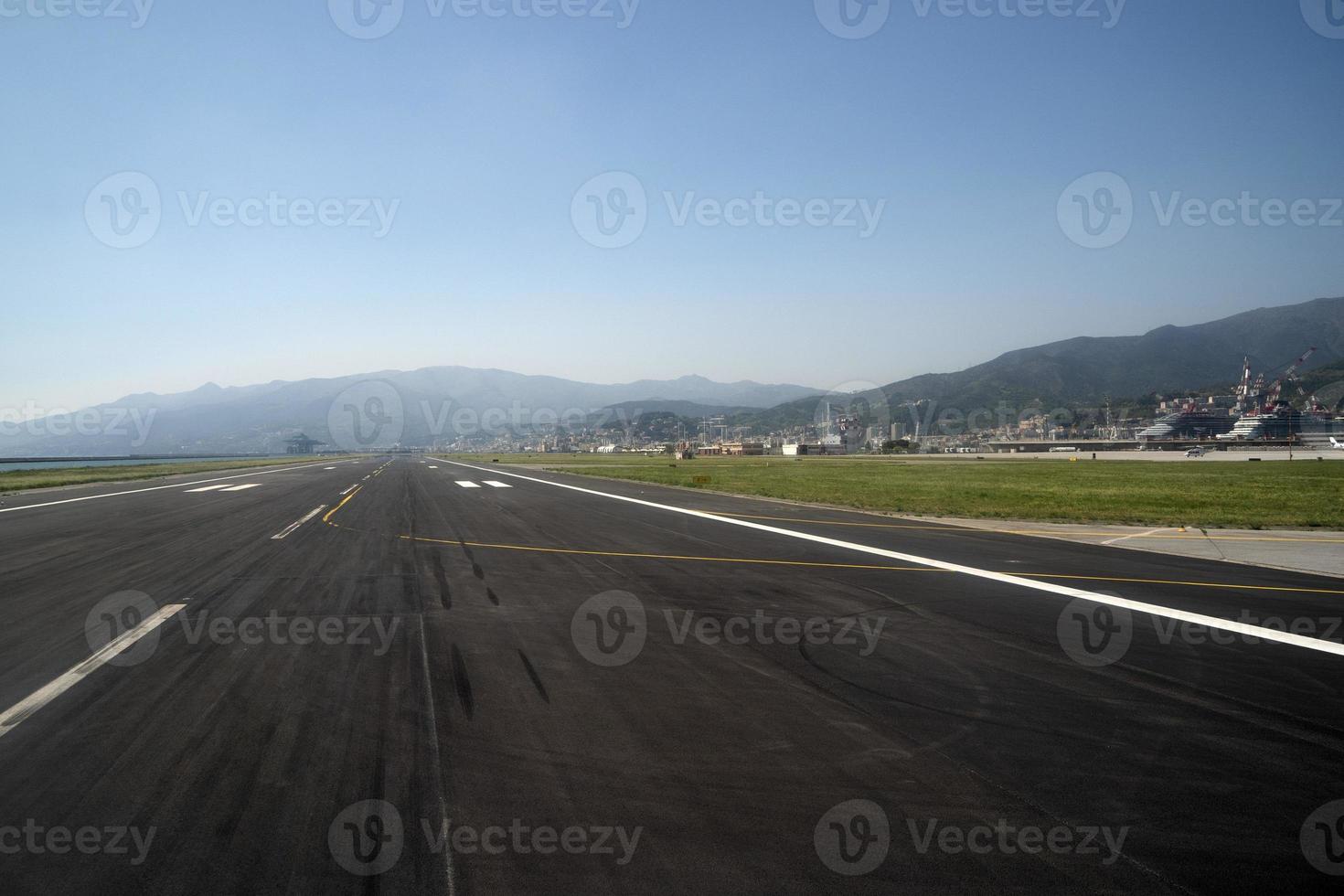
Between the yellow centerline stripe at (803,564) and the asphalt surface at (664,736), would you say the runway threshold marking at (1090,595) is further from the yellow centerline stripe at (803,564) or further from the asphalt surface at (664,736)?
the yellow centerline stripe at (803,564)

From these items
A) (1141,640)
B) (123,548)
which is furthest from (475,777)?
(123,548)

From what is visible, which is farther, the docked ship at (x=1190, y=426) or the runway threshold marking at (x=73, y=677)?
the docked ship at (x=1190, y=426)

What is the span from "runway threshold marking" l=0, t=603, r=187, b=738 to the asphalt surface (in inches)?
1.6

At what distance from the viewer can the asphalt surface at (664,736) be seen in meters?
3.23

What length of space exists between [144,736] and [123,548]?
11.4 meters

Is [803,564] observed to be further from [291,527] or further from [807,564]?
[291,527]

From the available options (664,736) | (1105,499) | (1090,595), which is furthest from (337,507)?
(1105,499)

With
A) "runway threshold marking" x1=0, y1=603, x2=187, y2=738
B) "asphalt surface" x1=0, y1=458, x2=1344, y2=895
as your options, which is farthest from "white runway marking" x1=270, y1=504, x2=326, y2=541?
"runway threshold marking" x1=0, y1=603, x2=187, y2=738

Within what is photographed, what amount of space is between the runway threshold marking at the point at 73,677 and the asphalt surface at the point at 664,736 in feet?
0.13

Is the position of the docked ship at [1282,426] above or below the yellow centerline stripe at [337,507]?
below

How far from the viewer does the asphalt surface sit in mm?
3229

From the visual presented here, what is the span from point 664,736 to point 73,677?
5202 mm

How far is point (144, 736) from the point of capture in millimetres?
4602

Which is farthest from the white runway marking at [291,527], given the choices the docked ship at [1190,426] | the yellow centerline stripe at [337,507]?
the docked ship at [1190,426]
